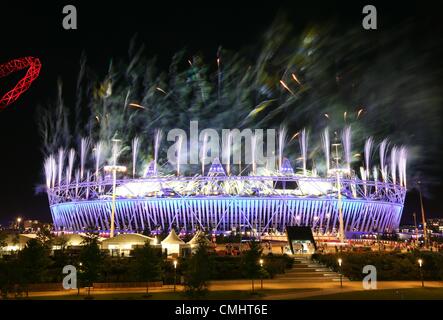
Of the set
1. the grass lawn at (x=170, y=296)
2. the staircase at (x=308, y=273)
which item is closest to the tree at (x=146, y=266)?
the grass lawn at (x=170, y=296)

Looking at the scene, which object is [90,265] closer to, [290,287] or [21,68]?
[290,287]

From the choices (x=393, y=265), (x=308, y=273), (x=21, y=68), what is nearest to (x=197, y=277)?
(x=308, y=273)

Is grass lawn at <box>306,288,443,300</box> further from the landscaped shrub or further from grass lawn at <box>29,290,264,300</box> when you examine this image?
the landscaped shrub

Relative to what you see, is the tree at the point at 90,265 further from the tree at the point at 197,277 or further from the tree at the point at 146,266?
the tree at the point at 197,277
